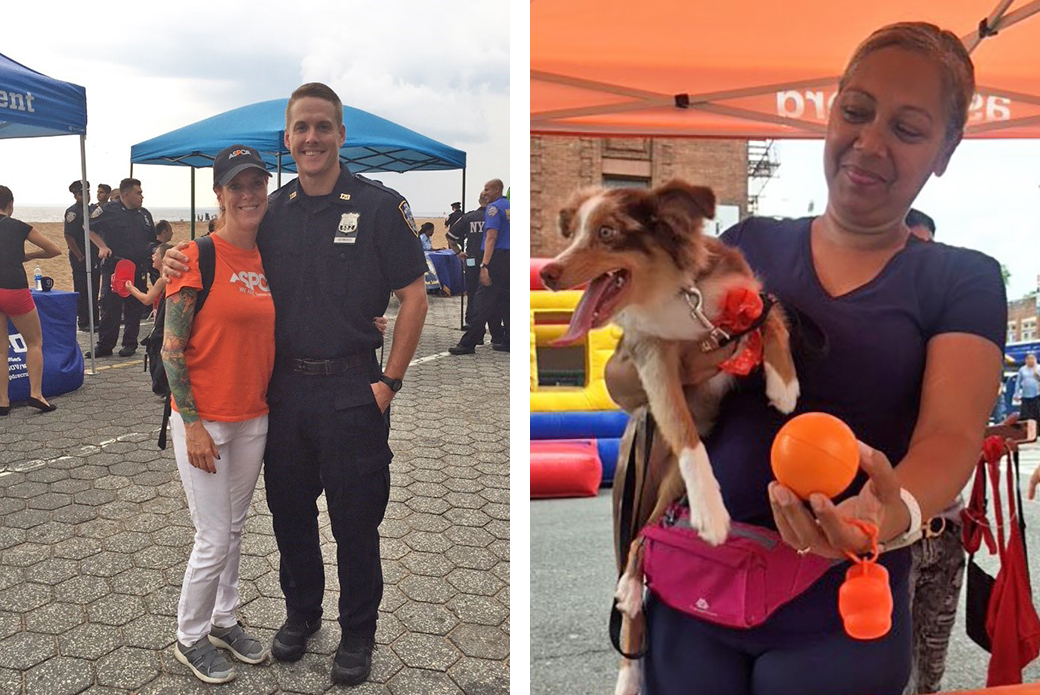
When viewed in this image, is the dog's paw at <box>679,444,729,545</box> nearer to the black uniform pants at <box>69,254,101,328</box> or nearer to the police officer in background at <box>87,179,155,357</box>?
the police officer in background at <box>87,179,155,357</box>

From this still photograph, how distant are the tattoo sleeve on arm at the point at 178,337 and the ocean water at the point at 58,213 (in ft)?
0.55

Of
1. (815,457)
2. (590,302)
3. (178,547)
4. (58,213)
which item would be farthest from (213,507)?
(815,457)

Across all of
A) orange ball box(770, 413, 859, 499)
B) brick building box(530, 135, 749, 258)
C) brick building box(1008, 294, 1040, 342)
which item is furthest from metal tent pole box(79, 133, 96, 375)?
brick building box(1008, 294, 1040, 342)

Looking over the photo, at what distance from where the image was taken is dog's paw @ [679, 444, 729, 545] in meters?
1.35

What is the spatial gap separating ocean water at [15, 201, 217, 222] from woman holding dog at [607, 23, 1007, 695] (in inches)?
40.1

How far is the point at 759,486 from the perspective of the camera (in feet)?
4.44

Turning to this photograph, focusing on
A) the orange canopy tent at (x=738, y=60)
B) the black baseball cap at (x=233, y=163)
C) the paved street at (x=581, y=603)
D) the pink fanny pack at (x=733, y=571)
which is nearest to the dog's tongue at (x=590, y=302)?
the pink fanny pack at (x=733, y=571)

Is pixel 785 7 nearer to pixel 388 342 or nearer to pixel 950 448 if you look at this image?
pixel 950 448

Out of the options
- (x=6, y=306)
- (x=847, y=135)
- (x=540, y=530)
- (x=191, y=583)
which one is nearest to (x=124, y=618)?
(x=191, y=583)

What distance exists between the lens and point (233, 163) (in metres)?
1.73

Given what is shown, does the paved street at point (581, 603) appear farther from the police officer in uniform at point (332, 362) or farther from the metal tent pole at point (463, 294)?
the metal tent pole at point (463, 294)

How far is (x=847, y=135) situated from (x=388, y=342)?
1059 millimetres

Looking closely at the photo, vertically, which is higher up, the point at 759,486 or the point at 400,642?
the point at 759,486

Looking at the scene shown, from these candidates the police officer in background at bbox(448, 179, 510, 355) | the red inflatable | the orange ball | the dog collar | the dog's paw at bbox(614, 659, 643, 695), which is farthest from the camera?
the red inflatable
